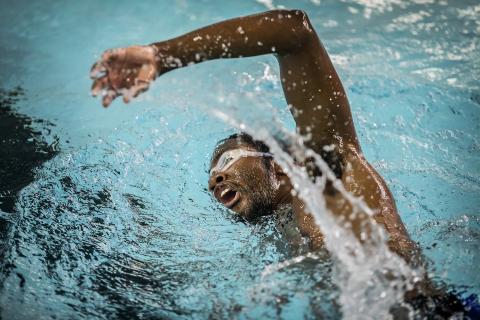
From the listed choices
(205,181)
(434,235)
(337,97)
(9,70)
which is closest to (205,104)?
(337,97)

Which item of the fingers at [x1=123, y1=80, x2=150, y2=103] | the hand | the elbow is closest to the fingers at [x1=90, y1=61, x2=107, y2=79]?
the hand

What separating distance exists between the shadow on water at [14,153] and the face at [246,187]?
126 centimetres

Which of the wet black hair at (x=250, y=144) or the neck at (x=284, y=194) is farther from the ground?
the wet black hair at (x=250, y=144)

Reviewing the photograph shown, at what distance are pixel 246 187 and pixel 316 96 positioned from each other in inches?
28.8

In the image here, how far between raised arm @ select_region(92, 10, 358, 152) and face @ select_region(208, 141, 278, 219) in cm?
54

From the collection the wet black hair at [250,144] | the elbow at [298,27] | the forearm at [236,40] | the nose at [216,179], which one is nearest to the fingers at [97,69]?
the forearm at [236,40]

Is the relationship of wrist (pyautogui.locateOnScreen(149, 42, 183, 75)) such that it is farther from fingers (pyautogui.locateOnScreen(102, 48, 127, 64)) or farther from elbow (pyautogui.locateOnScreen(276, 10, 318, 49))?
elbow (pyautogui.locateOnScreen(276, 10, 318, 49))

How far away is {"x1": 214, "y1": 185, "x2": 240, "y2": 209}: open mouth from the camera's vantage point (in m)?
2.83

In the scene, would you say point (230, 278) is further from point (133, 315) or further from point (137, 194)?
point (137, 194)

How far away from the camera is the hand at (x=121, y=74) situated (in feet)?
5.96

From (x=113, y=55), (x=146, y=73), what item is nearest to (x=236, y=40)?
(x=146, y=73)

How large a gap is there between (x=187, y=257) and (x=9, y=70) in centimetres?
366

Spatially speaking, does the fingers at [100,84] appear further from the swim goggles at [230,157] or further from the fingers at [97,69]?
the swim goggles at [230,157]

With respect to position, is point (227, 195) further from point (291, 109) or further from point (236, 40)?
point (236, 40)
